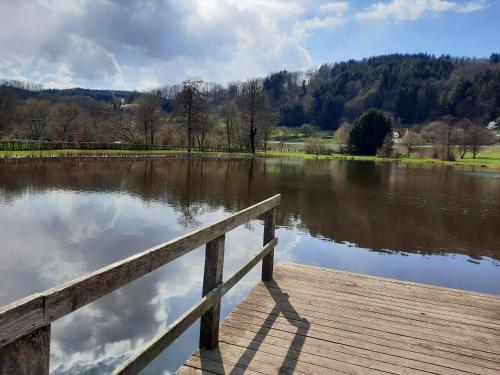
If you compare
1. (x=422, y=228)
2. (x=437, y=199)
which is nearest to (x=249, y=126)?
(x=437, y=199)

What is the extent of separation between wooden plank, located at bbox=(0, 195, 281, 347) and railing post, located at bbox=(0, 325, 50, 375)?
0.15 ft

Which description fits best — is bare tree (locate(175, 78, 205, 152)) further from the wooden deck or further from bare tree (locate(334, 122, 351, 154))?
the wooden deck

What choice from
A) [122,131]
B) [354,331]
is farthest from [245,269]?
[122,131]

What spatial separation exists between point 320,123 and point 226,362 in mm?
146742

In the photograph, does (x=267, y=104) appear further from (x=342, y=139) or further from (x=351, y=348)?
(x=351, y=348)

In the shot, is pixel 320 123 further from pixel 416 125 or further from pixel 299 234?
pixel 299 234

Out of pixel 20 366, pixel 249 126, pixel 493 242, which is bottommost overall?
pixel 493 242

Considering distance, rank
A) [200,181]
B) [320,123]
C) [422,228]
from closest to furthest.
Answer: [422,228]
[200,181]
[320,123]

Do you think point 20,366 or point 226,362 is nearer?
point 20,366

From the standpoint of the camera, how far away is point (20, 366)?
5.80ft

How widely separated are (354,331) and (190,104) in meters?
56.1

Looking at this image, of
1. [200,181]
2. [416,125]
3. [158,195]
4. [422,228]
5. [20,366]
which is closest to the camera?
[20,366]

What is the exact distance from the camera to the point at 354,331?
14.8 feet

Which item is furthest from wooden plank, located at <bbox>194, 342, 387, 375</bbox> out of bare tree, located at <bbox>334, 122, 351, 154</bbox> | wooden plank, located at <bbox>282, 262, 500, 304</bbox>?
bare tree, located at <bbox>334, 122, 351, 154</bbox>
